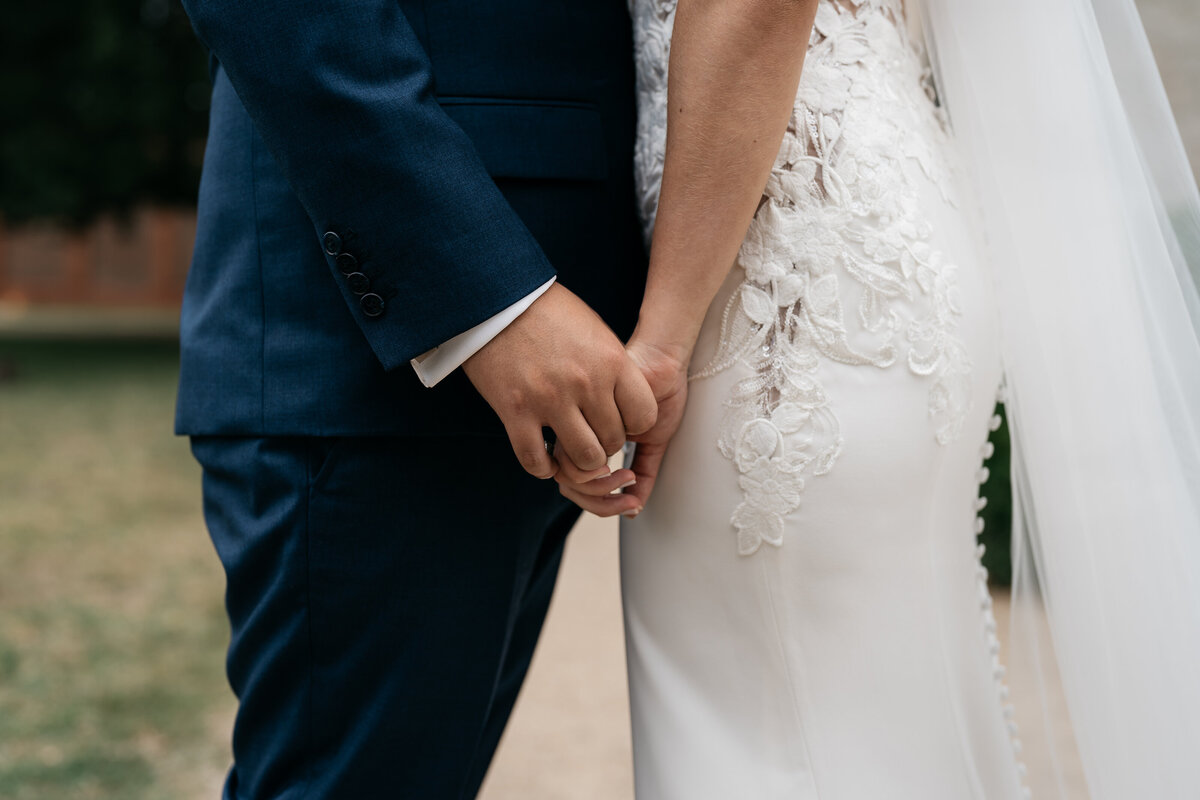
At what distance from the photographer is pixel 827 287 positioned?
0.98 metres

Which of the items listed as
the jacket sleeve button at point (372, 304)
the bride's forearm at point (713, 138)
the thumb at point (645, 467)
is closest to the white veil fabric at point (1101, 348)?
the bride's forearm at point (713, 138)

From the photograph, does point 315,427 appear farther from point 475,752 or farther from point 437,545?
point 475,752

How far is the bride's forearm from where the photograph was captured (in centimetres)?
94

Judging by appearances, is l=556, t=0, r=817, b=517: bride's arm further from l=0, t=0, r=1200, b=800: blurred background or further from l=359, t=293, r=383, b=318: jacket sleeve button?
l=0, t=0, r=1200, b=800: blurred background

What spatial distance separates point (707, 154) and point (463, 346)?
0.29 m

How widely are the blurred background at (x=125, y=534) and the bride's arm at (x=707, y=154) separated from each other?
87 centimetres

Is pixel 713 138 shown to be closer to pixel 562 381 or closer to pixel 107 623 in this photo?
pixel 562 381

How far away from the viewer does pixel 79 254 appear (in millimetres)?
20469

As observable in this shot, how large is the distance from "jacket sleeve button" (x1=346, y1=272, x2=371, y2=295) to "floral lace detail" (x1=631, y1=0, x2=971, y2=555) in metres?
0.34

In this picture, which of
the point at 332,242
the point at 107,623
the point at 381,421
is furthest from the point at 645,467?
the point at 107,623

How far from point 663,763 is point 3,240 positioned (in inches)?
890

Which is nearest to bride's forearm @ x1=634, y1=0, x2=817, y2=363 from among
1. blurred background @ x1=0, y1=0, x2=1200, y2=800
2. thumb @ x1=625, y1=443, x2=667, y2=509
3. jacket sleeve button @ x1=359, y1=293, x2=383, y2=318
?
thumb @ x1=625, y1=443, x2=667, y2=509

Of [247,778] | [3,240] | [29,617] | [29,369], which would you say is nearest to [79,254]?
[3,240]

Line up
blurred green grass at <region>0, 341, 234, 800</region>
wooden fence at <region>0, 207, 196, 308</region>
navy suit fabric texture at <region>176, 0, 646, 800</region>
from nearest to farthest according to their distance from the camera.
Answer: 1. navy suit fabric texture at <region>176, 0, 646, 800</region>
2. blurred green grass at <region>0, 341, 234, 800</region>
3. wooden fence at <region>0, 207, 196, 308</region>
